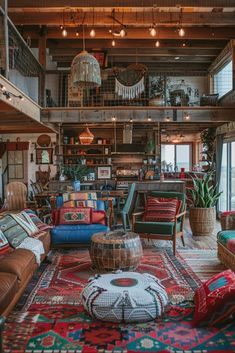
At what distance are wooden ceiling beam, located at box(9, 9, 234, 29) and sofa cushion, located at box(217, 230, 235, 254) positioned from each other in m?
5.14

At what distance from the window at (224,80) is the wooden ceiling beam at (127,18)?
1.75m

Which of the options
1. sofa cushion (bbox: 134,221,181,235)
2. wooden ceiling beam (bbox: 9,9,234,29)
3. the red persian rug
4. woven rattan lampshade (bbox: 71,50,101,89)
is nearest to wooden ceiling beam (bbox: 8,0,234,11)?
wooden ceiling beam (bbox: 9,9,234,29)

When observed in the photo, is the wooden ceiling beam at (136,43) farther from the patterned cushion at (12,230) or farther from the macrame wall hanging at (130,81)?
the patterned cushion at (12,230)

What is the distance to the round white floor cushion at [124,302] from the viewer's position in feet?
9.95

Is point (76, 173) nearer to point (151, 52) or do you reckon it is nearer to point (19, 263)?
point (151, 52)

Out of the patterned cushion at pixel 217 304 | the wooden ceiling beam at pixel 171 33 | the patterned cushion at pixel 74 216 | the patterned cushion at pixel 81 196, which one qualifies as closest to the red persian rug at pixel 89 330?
the patterned cushion at pixel 217 304

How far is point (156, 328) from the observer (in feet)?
9.96

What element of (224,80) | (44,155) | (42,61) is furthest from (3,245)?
(44,155)

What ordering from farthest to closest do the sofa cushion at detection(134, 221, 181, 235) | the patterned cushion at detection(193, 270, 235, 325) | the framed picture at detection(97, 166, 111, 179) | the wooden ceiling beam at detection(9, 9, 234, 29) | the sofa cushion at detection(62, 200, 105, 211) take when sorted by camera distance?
the framed picture at detection(97, 166, 111, 179) < the wooden ceiling beam at detection(9, 9, 234, 29) < the sofa cushion at detection(62, 200, 105, 211) < the sofa cushion at detection(134, 221, 181, 235) < the patterned cushion at detection(193, 270, 235, 325)

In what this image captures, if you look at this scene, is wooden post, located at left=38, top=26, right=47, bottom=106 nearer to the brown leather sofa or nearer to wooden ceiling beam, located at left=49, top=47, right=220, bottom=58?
wooden ceiling beam, located at left=49, top=47, right=220, bottom=58

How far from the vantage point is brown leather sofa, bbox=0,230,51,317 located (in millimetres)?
2895

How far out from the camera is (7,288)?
9.66 feet

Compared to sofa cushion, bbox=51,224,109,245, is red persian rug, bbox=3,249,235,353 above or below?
below

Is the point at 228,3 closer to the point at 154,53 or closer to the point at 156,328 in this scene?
the point at 154,53
